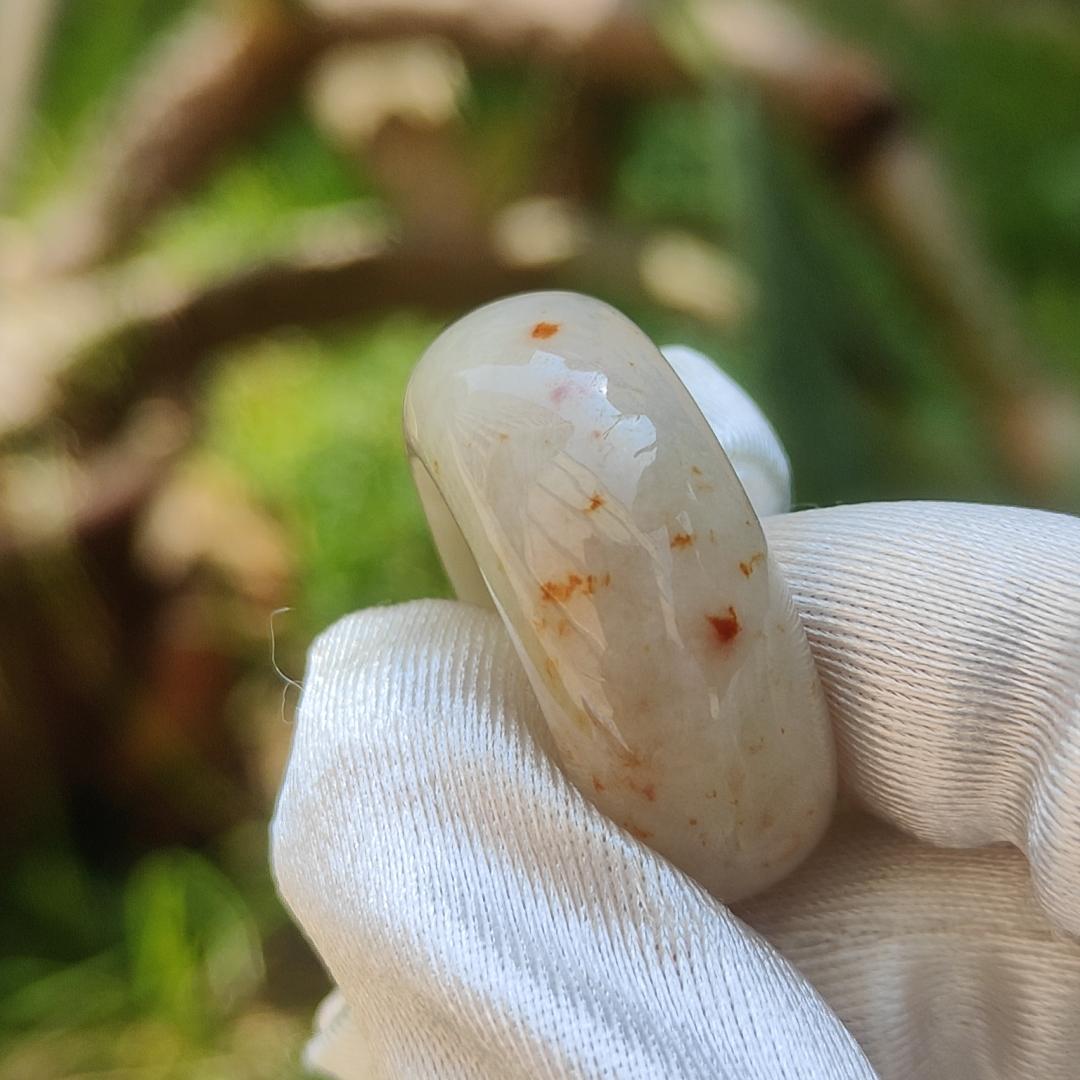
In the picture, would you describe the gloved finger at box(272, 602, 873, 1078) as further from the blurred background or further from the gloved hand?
the blurred background

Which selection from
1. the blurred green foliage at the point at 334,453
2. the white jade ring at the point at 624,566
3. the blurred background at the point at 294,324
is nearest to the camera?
the white jade ring at the point at 624,566

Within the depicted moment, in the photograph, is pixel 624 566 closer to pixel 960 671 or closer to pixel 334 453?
pixel 960 671

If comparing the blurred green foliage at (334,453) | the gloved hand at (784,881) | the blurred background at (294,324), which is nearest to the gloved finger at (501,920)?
the gloved hand at (784,881)

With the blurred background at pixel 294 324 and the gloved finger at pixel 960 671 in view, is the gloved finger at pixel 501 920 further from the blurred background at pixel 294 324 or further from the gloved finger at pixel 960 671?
the blurred background at pixel 294 324

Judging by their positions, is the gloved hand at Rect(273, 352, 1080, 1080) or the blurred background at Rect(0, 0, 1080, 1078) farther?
the blurred background at Rect(0, 0, 1080, 1078)

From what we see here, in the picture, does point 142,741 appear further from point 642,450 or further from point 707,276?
point 642,450

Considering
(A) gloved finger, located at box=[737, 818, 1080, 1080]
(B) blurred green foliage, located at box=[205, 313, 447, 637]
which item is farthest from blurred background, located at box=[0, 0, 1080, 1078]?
(A) gloved finger, located at box=[737, 818, 1080, 1080]

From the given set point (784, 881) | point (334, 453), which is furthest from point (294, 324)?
point (784, 881)
